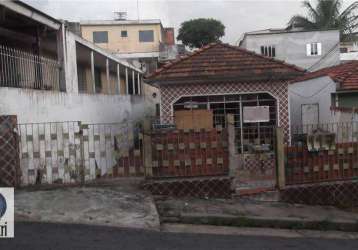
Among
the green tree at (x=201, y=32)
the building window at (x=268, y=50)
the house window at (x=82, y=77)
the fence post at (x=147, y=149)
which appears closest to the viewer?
the fence post at (x=147, y=149)

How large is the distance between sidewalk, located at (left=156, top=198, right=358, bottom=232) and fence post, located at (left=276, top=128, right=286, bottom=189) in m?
0.49

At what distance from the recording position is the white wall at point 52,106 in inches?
362

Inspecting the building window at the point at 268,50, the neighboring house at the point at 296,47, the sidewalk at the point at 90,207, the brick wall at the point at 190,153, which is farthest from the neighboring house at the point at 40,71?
the building window at the point at 268,50

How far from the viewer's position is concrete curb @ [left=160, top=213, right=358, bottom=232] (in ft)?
25.0

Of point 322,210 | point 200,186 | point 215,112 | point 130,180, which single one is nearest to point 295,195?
point 322,210

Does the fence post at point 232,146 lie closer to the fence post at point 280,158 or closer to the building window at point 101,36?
the fence post at point 280,158

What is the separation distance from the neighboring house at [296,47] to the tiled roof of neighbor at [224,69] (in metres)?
23.2

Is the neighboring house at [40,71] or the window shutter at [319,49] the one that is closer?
the neighboring house at [40,71]

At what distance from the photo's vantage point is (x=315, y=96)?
2111 centimetres

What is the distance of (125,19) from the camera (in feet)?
177

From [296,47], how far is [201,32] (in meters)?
23.1

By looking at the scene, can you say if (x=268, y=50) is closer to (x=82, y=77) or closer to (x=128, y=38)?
(x=128, y=38)

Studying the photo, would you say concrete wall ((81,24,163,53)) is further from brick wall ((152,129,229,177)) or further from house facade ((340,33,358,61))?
brick wall ((152,129,229,177))

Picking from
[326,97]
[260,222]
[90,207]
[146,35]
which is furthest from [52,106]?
[146,35]
